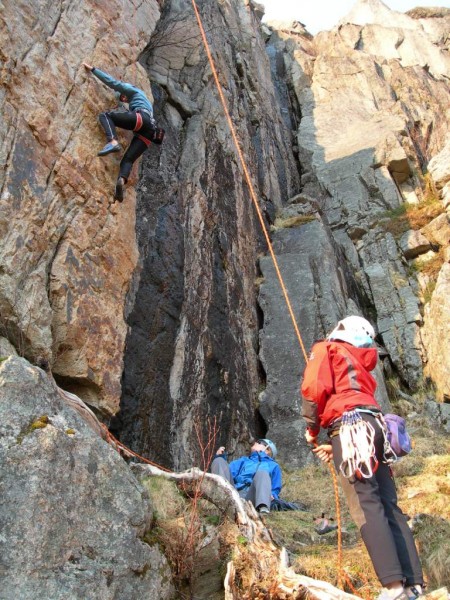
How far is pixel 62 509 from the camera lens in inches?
153

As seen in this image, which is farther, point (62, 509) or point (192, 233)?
point (192, 233)

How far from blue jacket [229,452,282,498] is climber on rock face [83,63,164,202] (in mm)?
4155

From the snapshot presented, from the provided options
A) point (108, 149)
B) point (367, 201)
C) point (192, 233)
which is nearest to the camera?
point (108, 149)

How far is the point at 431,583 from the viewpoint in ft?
15.1

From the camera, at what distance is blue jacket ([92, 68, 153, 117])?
8492mm

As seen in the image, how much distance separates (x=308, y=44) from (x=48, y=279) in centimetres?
2829

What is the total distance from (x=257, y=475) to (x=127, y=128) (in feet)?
17.1

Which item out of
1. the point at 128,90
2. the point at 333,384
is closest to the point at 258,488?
the point at 333,384

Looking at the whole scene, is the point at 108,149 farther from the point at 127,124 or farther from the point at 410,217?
the point at 410,217

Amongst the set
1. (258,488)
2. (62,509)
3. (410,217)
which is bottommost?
(62,509)

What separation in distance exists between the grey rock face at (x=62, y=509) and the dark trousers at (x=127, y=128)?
4.68m

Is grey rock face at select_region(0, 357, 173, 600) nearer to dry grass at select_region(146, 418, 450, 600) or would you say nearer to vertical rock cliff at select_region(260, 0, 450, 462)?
dry grass at select_region(146, 418, 450, 600)

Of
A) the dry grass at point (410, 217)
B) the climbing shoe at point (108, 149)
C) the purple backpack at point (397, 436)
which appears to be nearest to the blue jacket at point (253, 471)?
the purple backpack at point (397, 436)

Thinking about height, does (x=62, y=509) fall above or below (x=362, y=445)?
below
